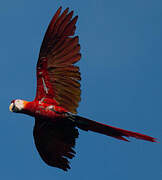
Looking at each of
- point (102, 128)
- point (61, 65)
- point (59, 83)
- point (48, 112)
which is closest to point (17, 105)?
point (48, 112)

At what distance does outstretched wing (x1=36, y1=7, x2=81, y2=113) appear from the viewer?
843cm

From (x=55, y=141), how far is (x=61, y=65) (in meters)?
1.70

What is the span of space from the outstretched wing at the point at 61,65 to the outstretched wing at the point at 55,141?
0.53 metres

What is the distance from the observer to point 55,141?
8961 millimetres

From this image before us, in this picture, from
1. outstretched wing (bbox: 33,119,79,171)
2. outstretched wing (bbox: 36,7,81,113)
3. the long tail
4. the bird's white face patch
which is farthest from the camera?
outstretched wing (bbox: 33,119,79,171)

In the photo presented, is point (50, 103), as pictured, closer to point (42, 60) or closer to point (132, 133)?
point (42, 60)

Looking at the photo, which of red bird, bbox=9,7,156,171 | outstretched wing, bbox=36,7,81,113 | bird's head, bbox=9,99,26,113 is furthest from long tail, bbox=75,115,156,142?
bird's head, bbox=9,99,26,113

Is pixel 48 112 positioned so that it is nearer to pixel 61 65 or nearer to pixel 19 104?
pixel 19 104

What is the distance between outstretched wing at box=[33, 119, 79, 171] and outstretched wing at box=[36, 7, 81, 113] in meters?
0.53

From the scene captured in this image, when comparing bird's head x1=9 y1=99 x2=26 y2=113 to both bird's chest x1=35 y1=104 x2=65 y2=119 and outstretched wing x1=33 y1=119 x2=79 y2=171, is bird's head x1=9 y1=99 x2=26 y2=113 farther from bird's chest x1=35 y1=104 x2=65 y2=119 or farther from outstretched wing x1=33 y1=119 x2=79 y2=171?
outstretched wing x1=33 y1=119 x2=79 y2=171

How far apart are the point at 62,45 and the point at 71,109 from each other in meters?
1.34

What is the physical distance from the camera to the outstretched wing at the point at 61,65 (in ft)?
27.7

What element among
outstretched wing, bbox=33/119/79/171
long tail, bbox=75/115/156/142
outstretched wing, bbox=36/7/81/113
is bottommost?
outstretched wing, bbox=33/119/79/171

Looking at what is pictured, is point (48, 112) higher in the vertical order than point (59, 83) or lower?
lower
